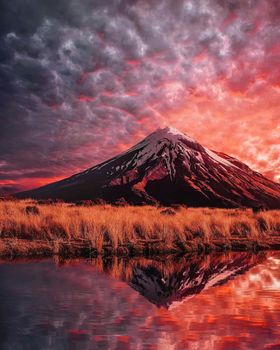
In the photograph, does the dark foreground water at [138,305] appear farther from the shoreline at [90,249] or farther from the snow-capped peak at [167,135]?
the snow-capped peak at [167,135]

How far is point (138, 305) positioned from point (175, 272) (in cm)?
388

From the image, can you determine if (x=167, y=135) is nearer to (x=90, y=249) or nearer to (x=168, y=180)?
(x=168, y=180)

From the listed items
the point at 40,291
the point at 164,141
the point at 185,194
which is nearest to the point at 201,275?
the point at 40,291

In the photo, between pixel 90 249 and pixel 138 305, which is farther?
pixel 90 249

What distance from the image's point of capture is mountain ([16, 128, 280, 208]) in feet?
418

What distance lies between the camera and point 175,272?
12.1m

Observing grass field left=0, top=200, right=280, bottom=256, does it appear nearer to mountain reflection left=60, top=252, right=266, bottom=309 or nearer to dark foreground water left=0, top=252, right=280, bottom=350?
mountain reflection left=60, top=252, right=266, bottom=309

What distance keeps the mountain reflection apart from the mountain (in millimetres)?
101820

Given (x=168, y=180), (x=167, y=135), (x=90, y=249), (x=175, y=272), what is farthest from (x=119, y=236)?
(x=167, y=135)

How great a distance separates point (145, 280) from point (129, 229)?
7.11m

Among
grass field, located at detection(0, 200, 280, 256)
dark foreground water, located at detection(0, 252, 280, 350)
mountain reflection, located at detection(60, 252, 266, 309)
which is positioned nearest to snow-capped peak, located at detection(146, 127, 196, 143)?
grass field, located at detection(0, 200, 280, 256)

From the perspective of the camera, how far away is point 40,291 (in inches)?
370

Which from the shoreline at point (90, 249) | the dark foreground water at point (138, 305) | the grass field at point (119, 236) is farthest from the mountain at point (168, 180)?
the dark foreground water at point (138, 305)

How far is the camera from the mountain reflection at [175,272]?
961 centimetres
